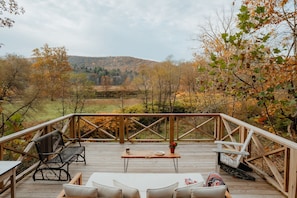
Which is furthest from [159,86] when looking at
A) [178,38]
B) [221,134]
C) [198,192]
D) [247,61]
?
[198,192]

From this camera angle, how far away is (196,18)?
26.5ft

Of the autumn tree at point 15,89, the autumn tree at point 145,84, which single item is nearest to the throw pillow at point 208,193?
the autumn tree at point 15,89

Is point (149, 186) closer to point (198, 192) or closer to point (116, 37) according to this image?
point (198, 192)

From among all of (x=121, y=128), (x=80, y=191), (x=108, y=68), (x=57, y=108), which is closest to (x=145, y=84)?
(x=108, y=68)

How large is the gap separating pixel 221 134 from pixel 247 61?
7.66 ft

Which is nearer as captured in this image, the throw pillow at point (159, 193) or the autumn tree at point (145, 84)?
the throw pillow at point (159, 193)

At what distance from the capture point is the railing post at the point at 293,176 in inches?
110

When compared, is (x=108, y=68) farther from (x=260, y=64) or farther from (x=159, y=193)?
(x=159, y=193)

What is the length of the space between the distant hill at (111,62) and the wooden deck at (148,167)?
4.91 meters

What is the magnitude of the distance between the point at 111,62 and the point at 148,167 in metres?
6.84

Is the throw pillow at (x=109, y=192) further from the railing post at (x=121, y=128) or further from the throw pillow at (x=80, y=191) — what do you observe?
the railing post at (x=121, y=128)

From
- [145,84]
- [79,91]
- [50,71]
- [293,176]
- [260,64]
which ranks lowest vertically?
[293,176]

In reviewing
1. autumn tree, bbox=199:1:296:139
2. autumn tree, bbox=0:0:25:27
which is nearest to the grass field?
autumn tree, bbox=0:0:25:27

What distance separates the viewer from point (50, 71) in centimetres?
930
